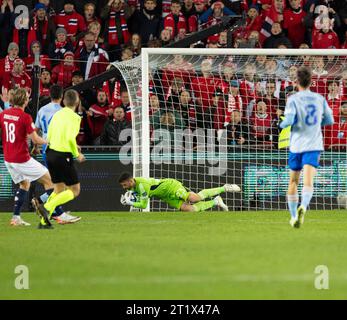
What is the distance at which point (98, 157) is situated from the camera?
69.9 ft

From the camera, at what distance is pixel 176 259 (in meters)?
11.5

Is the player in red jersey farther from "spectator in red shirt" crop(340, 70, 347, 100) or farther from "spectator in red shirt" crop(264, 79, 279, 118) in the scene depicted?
"spectator in red shirt" crop(340, 70, 347, 100)

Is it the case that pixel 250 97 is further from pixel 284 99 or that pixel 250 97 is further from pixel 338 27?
pixel 338 27

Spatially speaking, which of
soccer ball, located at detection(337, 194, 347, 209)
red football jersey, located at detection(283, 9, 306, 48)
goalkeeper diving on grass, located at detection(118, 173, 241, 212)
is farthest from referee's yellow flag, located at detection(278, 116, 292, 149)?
red football jersey, located at detection(283, 9, 306, 48)

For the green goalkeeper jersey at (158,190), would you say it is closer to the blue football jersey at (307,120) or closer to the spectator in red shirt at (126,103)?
the spectator in red shirt at (126,103)

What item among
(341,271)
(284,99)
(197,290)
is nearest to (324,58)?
(284,99)

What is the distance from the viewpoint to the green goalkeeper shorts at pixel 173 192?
19188 millimetres

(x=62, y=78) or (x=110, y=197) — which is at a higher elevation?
(x=62, y=78)

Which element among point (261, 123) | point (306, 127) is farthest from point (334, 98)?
point (306, 127)

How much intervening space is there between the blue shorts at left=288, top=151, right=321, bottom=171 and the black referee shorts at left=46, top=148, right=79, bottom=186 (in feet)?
10.1

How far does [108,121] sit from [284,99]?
10.8 ft

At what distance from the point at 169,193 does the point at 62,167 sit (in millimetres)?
3575

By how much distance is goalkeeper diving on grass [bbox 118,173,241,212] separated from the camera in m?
18.7
